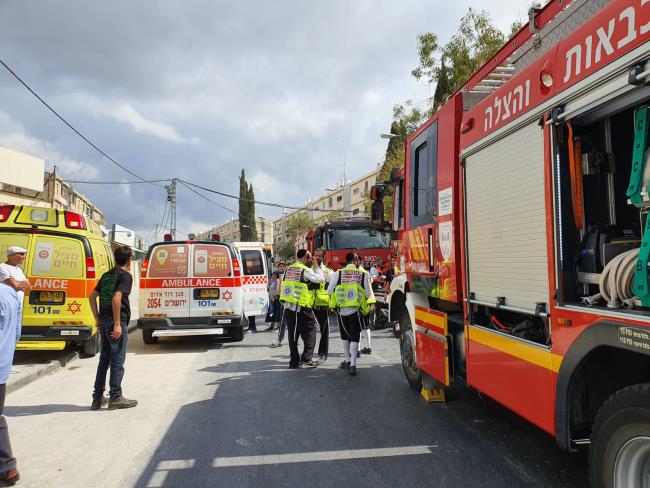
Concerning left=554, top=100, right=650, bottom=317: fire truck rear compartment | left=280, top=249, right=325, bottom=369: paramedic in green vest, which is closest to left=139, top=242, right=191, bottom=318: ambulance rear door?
left=280, top=249, right=325, bottom=369: paramedic in green vest

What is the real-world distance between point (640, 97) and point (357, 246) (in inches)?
518

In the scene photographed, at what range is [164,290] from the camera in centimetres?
922

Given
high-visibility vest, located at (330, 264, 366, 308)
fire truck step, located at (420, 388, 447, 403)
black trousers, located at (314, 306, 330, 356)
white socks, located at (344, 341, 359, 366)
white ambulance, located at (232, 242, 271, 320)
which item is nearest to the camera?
fire truck step, located at (420, 388, 447, 403)

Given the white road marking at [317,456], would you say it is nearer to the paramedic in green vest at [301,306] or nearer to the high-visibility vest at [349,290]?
the high-visibility vest at [349,290]

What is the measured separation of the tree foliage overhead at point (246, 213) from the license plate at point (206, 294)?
60295 mm

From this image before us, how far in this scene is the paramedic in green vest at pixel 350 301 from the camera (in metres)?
6.98

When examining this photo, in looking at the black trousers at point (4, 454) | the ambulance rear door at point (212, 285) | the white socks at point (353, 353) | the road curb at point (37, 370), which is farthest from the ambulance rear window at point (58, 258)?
the black trousers at point (4, 454)

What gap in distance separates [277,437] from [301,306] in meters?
3.34

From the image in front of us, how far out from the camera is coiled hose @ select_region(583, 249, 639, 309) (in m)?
2.35

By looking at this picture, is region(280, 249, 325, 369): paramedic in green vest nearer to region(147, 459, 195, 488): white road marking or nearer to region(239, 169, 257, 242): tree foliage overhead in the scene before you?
region(147, 459, 195, 488): white road marking

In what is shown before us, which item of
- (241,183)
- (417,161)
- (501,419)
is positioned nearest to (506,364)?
(501,419)

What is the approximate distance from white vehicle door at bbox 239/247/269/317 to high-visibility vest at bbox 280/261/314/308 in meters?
2.68

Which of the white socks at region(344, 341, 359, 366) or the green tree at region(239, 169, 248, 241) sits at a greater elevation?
the green tree at region(239, 169, 248, 241)

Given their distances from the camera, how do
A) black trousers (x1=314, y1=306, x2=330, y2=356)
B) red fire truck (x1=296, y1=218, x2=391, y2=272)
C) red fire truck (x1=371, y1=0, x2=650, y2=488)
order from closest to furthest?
1. red fire truck (x1=371, y1=0, x2=650, y2=488)
2. black trousers (x1=314, y1=306, x2=330, y2=356)
3. red fire truck (x1=296, y1=218, x2=391, y2=272)
